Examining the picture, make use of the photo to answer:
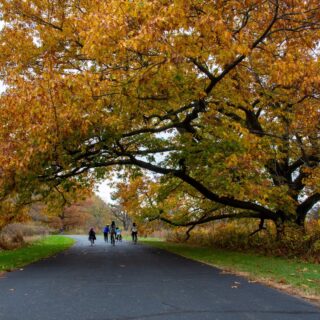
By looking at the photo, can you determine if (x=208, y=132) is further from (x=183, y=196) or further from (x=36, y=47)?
(x=183, y=196)

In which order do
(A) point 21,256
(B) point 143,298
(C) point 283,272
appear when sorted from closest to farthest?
(B) point 143,298, (C) point 283,272, (A) point 21,256

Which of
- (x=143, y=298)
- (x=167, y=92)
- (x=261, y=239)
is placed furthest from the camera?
(x=261, y=239)

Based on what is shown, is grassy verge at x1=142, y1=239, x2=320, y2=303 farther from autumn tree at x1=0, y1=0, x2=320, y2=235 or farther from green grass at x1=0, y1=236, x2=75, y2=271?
green grass at x1=0, y1=236, x2=75, y2=271

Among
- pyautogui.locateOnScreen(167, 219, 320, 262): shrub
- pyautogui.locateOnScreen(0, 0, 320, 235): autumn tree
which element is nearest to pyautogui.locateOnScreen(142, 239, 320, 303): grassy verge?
pyautogui.locateOnScreen(167, 219, 320, 262): shrub

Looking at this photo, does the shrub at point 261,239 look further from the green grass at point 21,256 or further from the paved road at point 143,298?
the green grass at point 21,256

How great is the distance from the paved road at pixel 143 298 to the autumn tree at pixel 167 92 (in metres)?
3.63

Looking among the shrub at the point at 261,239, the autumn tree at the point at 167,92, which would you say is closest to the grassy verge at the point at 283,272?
the shrub at the point at 261,239

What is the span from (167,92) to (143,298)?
A: 6.99 m

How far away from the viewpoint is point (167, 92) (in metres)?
13.6

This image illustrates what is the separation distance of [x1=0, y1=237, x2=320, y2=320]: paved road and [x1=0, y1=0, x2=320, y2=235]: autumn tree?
363cm

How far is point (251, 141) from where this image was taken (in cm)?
1452

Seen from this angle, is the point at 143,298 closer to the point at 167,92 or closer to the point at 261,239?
the point at 167,92

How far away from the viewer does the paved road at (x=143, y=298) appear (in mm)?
7004

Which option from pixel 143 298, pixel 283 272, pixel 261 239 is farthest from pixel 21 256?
pixel 143 298
